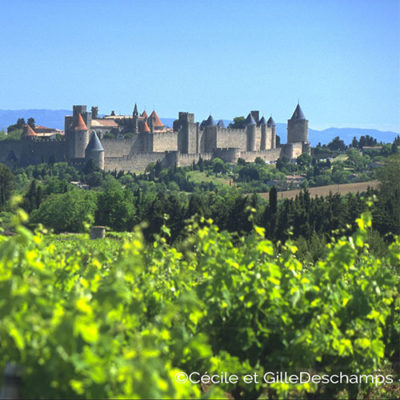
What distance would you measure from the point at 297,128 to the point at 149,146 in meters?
23.3

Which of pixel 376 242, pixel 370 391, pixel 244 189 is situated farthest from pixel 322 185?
pixel 370 391

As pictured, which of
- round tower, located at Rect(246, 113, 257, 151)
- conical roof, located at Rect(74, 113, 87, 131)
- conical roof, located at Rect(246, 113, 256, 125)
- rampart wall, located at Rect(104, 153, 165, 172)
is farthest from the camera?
conical roof, located at Rect(246, 113, 256, 125)

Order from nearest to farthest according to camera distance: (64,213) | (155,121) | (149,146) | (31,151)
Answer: (64,213) → (31,151) → (149,146) → (155,121)

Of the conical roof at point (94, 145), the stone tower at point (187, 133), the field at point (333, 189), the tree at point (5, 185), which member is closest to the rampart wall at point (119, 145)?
the conical roof at point (94, 145)

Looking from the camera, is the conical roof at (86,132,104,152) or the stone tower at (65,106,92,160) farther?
the stone tower at (65,106,92,160)

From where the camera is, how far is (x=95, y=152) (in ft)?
219

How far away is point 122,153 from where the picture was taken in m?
71.1

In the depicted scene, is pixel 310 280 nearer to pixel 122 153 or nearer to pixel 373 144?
pixel 122 153

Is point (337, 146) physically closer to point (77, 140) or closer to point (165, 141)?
point (165, 141)

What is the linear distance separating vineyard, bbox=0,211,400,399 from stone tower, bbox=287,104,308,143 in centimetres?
8232

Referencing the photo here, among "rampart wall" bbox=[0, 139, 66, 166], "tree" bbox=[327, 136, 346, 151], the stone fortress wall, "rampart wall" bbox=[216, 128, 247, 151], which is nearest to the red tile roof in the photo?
the stone fortress wall

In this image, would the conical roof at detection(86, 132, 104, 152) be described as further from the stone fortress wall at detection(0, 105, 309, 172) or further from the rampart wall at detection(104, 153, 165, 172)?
the rampart wall at detection(104, 153, 165, 172)

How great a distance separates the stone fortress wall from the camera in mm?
68000

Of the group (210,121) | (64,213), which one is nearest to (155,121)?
(210,121)
